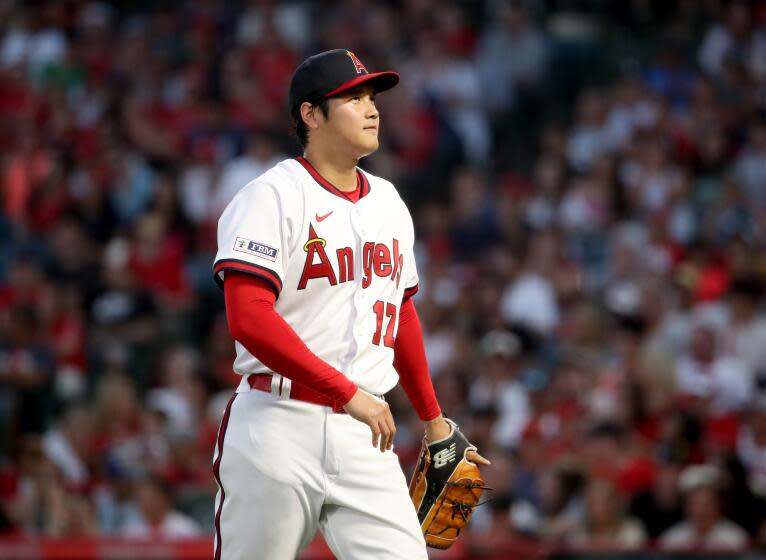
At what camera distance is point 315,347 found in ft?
13.7

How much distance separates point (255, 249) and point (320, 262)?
230 mm

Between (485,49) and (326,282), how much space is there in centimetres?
851

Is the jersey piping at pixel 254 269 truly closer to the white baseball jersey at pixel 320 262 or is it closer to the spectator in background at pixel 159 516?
the white baseball jersey at pixel 320 262

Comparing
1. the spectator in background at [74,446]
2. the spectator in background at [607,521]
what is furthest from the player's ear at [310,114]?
the spectator in background at [74,446]

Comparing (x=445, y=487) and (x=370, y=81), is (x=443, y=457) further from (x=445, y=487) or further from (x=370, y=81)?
(x=370, y=81)

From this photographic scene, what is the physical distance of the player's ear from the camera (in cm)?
432

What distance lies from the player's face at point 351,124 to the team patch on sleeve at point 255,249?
0.47 meters

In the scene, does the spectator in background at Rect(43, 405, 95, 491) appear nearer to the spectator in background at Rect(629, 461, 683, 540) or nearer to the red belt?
the spectator in background at Rect(629, 461, 683, 540)

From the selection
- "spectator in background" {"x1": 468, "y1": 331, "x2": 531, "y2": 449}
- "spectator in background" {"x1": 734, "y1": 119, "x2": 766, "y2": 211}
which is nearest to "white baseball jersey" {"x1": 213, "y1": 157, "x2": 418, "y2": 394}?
"spectator in background" {"x1": 468, "y1": 331, "x2": 531, "y2": 449}

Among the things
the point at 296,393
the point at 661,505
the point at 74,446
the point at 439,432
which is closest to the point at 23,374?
the point at 74,446

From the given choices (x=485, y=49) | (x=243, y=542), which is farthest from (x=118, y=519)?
(x=485, y=49)

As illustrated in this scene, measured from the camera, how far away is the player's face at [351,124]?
427 cm

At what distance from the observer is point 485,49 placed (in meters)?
12.3

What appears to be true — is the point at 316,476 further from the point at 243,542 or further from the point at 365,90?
the point at 365,90
